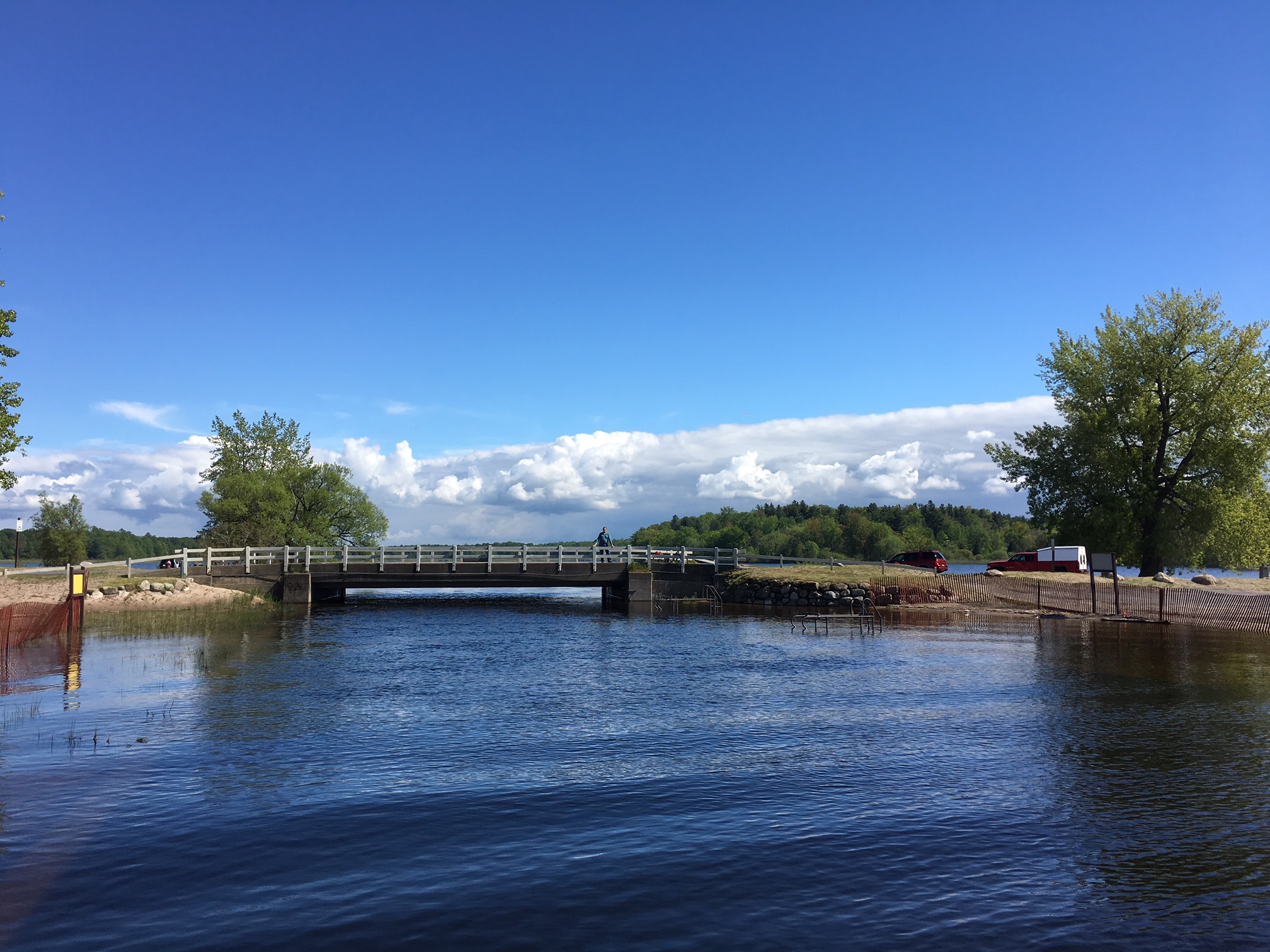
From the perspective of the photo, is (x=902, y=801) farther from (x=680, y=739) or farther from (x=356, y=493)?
(x=356, y=493)

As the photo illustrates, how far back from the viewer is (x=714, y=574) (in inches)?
2282

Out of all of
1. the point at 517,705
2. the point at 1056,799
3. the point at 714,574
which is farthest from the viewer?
the point at 714,574

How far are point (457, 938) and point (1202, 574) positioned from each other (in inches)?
2163

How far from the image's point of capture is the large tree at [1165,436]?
51.2 meters

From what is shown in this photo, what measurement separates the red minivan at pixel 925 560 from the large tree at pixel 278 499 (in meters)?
48.4

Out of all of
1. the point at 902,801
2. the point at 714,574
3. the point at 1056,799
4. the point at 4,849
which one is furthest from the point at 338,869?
the point at 714,574

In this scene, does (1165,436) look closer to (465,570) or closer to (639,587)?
(639,587)

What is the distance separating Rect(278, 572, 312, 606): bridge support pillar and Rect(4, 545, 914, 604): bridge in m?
0.04

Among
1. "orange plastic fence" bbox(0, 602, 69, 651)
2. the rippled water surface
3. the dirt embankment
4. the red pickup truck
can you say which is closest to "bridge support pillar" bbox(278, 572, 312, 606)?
the dirt embankment

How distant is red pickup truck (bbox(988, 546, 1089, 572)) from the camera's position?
54219 millimetres

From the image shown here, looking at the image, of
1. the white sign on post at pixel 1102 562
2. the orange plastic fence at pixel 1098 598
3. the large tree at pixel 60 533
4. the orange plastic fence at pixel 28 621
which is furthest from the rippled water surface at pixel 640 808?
the large tree at pixel 60 533

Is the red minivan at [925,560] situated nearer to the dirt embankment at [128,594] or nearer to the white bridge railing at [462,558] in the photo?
the white bridge railing at [462,558]

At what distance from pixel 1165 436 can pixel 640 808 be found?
174 feet

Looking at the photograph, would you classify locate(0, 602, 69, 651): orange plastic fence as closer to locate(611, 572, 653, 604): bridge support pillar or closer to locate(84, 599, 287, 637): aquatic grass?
locate(84, 599, 287, 637): aquatic grass
